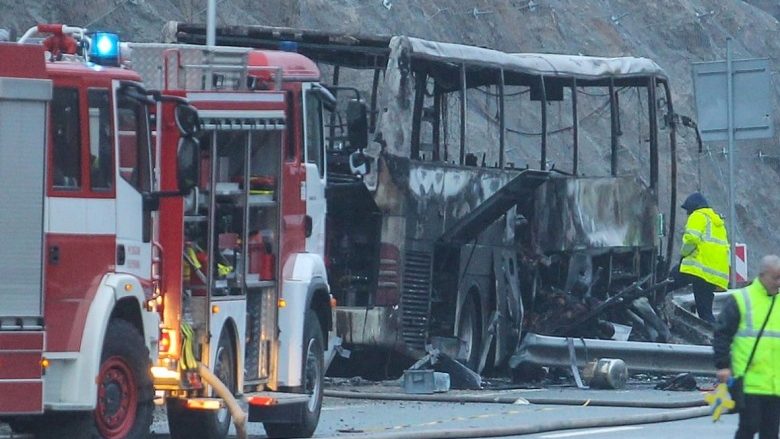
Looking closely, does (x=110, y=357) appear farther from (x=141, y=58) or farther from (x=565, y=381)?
(x=565, y=381)

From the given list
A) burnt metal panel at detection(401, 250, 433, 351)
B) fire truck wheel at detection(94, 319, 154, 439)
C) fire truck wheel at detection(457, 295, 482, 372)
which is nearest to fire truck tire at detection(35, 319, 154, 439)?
fire truck wheel at detection(94, 319, 154, 439)

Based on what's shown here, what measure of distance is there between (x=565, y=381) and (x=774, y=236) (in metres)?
30.3

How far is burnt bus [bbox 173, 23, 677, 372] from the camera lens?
1972 centimetres

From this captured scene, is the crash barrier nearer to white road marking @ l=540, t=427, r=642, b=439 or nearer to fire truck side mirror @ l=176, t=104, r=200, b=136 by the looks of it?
white road marking @ l=540, t=427, r=642, b=439

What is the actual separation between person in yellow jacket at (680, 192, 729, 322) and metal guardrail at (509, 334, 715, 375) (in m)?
1.40

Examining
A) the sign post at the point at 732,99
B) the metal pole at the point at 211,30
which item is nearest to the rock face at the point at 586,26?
the metal pole at the point at 211,30

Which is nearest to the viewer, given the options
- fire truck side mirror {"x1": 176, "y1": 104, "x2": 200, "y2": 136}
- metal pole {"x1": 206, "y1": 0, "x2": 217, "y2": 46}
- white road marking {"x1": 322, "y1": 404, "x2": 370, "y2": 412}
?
fire truck side mirror {"x1": 176, "y1": 104, "x2": 200, "y2": 136}

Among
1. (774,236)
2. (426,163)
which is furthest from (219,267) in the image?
(774,236)

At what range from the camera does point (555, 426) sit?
15.3m

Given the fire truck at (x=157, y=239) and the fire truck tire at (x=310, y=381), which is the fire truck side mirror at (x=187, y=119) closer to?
the fire truck at (x=157, y=239)

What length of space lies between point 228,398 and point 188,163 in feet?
5.74

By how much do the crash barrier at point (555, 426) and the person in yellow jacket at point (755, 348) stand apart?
313 centimetres

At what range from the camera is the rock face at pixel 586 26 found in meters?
35.2

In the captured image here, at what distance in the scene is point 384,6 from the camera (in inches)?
1663
